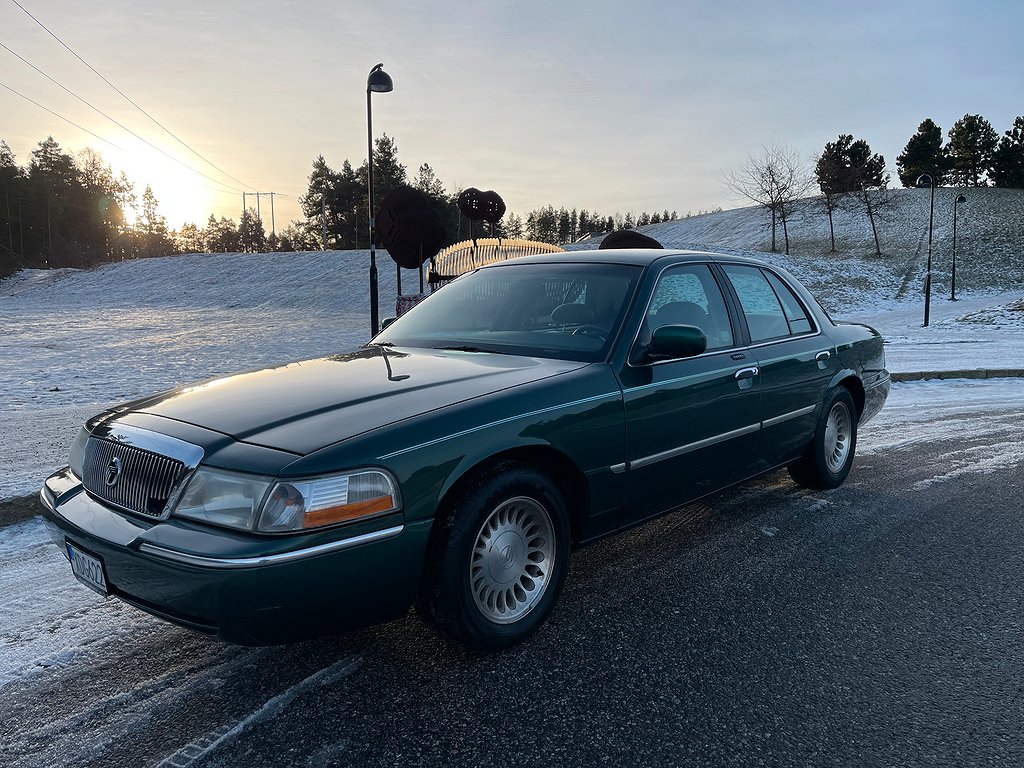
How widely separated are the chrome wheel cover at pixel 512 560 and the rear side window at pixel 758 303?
198 cm

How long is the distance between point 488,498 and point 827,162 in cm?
5320

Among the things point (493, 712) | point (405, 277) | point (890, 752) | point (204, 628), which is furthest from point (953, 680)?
point (405, 277)

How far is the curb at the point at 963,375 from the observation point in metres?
9.96

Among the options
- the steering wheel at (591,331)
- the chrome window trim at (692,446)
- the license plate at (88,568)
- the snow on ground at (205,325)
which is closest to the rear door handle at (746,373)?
the chrome window trim at (692,446)

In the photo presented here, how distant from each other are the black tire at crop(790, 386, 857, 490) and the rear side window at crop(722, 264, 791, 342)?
68 centimetres

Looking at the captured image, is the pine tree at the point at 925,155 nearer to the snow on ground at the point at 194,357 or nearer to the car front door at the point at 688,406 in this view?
the snow on ground at the point at 194,357

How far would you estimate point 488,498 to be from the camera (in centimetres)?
262

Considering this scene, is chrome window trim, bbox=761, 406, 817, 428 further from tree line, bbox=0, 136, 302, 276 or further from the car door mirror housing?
tree line, bbox=0, 136, 302, 276

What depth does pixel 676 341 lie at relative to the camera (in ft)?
10.6

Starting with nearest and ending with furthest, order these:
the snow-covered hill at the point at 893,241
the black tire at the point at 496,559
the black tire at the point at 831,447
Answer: the black tire at the point at 496,559
the black tire at the point at 831,447
the snow-covered hill at the point at 893,241

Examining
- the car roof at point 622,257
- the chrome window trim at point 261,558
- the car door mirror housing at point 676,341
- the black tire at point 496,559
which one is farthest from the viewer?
the car roof at point 622,257

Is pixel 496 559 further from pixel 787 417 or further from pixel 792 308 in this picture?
pixel 792 308

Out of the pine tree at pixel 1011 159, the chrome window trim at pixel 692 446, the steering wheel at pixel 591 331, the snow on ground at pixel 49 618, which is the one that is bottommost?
the snow on ground at pixel 49 618

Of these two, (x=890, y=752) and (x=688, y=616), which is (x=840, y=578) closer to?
(x=688, y=616)
